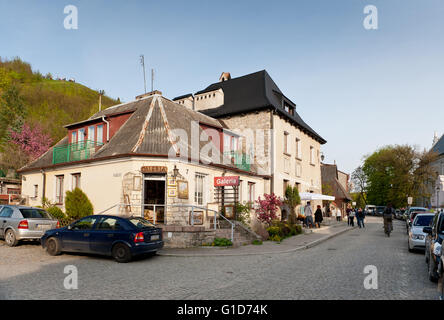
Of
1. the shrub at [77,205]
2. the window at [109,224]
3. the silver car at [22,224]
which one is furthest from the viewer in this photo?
the shrub at [77,205]

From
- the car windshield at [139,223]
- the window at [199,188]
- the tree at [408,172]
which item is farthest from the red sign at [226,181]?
the tree at [408,172]

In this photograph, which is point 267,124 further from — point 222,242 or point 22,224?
point 22,224

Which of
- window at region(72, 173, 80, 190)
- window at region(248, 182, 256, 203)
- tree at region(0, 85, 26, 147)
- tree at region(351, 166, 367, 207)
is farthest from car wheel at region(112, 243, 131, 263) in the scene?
tree at region(351, 166, 367, 207)

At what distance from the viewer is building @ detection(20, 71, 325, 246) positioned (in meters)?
15.6

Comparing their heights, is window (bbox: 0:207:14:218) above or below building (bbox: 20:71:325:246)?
below

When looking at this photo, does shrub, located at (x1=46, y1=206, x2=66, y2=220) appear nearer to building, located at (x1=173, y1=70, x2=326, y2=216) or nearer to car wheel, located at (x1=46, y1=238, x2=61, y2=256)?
car wheel, located at (x1=46, y1=238, x2=61, y2=256)

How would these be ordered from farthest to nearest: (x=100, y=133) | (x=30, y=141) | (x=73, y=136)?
1. (x=30, y=141)
2. (x=73, y=136)
3. (x=100, y=133)

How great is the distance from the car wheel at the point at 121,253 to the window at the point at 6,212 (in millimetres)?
5705

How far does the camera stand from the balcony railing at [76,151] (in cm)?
1859

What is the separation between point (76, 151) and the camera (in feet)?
62.3

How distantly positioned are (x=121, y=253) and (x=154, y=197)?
786 centimetres

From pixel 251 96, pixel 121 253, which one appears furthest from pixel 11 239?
pixel 251 96

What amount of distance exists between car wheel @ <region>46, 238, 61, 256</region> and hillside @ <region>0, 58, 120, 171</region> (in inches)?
1112

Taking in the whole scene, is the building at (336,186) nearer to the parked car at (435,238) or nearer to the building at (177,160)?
the building at (177,160)
